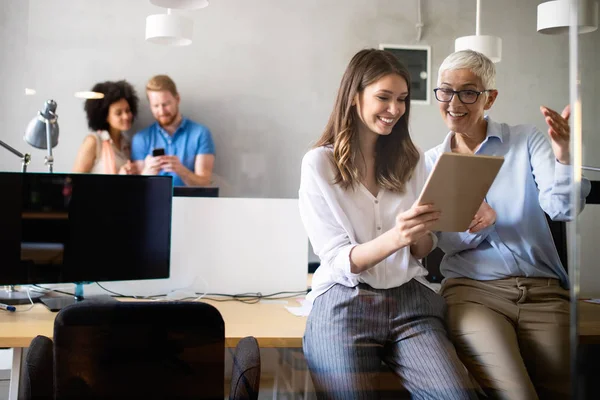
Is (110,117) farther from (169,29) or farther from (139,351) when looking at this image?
(139,351)

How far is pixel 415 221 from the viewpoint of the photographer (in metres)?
1.32

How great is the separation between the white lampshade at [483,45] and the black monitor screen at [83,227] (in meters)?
0.84

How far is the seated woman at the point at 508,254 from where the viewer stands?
58.2 inches

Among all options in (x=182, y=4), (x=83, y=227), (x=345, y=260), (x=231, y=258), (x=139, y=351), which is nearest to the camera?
(x=139, y=351)

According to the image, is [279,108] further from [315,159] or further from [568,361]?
[568,361]

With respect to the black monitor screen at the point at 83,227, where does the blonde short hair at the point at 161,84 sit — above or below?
above

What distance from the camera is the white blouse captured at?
1.40 metres

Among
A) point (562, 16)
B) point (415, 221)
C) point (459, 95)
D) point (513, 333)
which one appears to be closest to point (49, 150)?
point (415, 221)

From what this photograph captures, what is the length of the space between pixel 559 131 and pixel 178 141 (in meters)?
0.95

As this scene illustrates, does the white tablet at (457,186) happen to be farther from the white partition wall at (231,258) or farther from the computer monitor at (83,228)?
the computer monitor at (83,228)

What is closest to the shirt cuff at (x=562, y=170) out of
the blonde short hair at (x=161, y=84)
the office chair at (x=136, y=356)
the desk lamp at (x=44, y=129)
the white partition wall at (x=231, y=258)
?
the white partition wall at (x=231, y=258)

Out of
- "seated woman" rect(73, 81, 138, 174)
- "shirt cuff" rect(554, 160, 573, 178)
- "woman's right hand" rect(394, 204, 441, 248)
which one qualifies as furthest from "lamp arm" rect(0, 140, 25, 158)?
"shirt cuff" rect(554, 160, 573, 178)

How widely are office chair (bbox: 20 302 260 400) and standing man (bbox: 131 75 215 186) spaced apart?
453 millimetres

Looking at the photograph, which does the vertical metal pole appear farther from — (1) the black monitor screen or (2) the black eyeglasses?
(1) the black monitor screen
